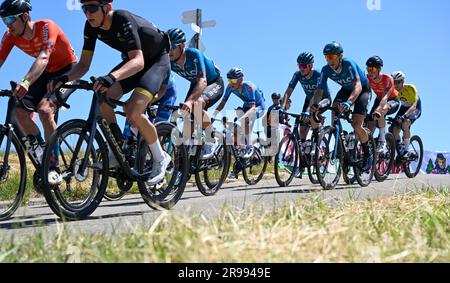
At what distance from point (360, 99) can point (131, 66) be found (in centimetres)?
606

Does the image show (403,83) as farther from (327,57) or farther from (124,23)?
(124,23)

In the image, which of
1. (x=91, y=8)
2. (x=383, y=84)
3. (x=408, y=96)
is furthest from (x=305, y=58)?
(x=91, y=8)

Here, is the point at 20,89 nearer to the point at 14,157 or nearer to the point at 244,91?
the point at 14,157

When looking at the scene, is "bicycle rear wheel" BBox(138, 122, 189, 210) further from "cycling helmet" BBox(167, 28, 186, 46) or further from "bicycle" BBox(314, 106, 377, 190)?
"bicycle" BBox(314, 106, 377, 190)

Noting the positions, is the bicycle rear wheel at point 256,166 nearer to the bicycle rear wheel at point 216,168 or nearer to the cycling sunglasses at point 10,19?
the bicycle rear wheel at point 216,168

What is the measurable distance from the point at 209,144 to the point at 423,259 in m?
6.52

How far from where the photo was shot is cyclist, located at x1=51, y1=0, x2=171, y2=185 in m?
5.23

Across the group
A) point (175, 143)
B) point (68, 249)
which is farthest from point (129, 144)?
point (68, 249)

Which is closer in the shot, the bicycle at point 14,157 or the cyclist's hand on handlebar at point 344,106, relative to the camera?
the bicycle at point 14,157

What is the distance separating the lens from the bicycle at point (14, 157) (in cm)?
563

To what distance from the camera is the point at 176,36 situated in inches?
336

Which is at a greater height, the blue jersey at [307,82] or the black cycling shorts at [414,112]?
the blue jersey at [307,82]

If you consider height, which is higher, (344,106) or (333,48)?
(333,48)

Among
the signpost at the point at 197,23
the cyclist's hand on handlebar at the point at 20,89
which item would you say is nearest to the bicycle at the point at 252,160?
the signpost at the point at 197,23
